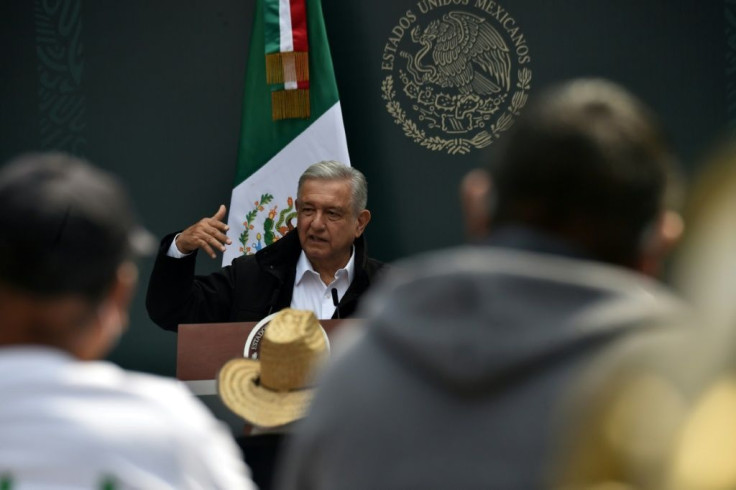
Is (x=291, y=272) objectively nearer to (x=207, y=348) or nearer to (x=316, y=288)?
(x=316, y=288)

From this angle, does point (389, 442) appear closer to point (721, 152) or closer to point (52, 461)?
point (52, 461)

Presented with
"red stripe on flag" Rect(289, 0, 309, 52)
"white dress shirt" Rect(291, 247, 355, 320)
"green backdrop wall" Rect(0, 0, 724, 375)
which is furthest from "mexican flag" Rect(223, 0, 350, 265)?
"white dress shirt" Rect(291, 247, 355, 320)

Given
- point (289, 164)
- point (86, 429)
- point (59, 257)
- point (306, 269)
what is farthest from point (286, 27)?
point (86, 429)

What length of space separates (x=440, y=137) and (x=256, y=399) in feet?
10.0

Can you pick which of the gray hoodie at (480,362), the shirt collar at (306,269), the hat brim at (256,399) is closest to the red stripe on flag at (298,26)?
the shirt collar at (306,269)

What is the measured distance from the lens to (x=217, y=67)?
17.7ft

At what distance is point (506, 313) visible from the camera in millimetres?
962

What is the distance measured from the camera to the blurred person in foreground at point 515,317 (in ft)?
3.14

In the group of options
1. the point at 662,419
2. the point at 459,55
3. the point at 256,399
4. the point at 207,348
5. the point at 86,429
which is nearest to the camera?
the point at 662,419

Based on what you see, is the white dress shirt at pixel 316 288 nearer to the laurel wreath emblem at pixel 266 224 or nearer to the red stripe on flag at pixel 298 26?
the laurel wreath emblem at pixel 266 224

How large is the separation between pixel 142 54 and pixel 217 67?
0.39m

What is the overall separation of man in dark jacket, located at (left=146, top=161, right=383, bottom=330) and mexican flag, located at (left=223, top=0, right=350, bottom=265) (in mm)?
651

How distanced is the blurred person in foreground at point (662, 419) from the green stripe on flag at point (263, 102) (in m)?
4.15

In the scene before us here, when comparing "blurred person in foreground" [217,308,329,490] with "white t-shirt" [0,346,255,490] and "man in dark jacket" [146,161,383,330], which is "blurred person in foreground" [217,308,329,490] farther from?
"man in dark jacket" [146,161,383,330]
